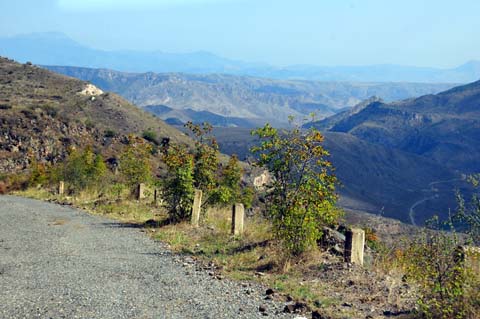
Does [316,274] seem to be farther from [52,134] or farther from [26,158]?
[52,134]

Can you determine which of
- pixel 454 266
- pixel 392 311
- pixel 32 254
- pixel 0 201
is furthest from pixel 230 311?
pixel 0 201

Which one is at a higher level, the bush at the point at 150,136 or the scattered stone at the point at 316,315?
the scattered stone at the point at 316,315

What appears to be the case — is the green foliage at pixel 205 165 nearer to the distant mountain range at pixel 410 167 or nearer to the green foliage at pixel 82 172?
the green foliage at pixel 82 172

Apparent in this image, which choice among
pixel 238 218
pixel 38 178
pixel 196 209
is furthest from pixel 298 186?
pixel 38 178

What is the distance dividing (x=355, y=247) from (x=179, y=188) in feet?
21.1

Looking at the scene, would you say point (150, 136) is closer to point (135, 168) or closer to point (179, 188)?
point (135, 168)

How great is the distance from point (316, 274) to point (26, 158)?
4734 centimetres

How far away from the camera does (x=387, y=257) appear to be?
1038cm

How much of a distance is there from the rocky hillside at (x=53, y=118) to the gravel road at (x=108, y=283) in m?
38.1

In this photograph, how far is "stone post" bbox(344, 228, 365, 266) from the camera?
10164 millimetres

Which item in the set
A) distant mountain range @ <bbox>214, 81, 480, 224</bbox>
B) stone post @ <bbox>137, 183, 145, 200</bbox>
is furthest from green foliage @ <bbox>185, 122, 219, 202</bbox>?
distant mountain range @ <bbox>214, 81, 480, 224</bbox>

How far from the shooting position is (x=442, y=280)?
24.3 feet

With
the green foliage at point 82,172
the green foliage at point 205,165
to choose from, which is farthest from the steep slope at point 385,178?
the green foliage at point 205,165

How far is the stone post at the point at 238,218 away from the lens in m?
13.5
